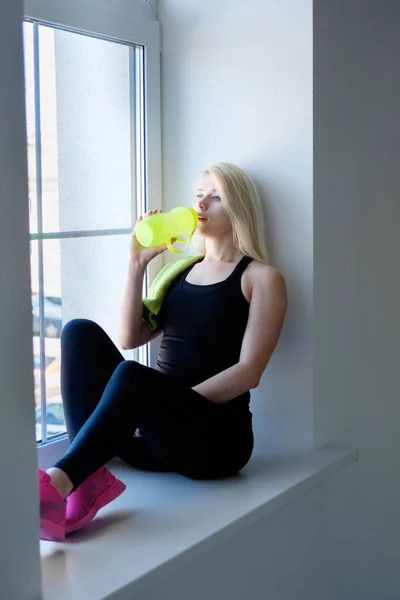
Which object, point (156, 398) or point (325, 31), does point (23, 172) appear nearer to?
point (156, 398)

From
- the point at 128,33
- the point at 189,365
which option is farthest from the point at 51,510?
the point at 128,33

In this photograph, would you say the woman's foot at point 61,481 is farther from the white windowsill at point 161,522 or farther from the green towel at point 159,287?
the green towel at point 159,287

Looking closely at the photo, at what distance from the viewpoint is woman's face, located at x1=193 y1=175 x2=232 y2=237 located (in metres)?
1.73

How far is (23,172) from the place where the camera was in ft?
3.51

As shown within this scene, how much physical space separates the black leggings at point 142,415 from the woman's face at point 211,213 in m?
0.31

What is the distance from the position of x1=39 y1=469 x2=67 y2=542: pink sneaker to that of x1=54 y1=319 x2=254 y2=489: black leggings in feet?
0.33

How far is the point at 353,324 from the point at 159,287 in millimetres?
466

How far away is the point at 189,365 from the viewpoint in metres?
1.71

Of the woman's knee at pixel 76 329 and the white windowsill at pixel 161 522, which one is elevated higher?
the woman's knee at pixel 76 329

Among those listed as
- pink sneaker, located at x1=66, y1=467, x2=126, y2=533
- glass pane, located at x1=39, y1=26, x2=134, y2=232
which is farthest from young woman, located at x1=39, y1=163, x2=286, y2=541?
glass pane, located at x1=39, y1=26, x2=134, y2=232

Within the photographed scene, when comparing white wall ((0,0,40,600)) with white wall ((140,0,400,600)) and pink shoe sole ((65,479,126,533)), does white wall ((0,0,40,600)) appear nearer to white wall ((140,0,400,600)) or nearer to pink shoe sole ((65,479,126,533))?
pink shoe sole ((65,479,126,533))

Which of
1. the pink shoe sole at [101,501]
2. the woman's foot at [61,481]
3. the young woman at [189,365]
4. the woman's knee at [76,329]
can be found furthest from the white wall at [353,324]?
the woman's knee at [76,329]

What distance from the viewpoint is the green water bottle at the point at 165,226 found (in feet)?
5.49

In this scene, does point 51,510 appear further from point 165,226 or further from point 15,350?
point 165,226
